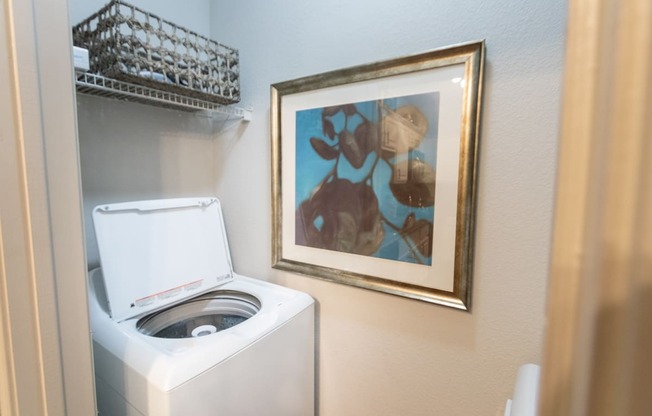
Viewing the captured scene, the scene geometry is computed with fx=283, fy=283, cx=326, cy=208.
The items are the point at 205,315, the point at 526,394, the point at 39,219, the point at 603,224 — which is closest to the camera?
the point at 603,224

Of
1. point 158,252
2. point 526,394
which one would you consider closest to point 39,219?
point 158,252

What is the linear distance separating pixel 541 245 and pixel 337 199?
2.19 ft

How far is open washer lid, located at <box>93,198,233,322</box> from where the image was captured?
1.02 meters

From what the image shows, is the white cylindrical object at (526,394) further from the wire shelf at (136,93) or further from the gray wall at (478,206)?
the wire shelf at (136,93)

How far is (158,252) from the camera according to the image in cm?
115

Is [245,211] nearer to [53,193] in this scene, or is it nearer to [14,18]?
[53,193]

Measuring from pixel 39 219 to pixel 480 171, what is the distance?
106cm

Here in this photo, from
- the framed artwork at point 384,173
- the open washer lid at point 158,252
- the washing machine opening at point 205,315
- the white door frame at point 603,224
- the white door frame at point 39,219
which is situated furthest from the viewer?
the washing machine opening at point 205,315

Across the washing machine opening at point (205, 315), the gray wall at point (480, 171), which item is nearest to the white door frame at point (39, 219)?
the washing machine opening at point (205, 315)

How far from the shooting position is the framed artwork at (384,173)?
882 mm

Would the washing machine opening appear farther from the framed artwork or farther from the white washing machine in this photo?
the framed artwork

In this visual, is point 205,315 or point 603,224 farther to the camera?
point 205,315

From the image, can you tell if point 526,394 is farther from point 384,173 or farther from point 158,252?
point 158,252

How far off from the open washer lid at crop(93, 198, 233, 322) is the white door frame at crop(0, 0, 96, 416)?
48 centimetres
